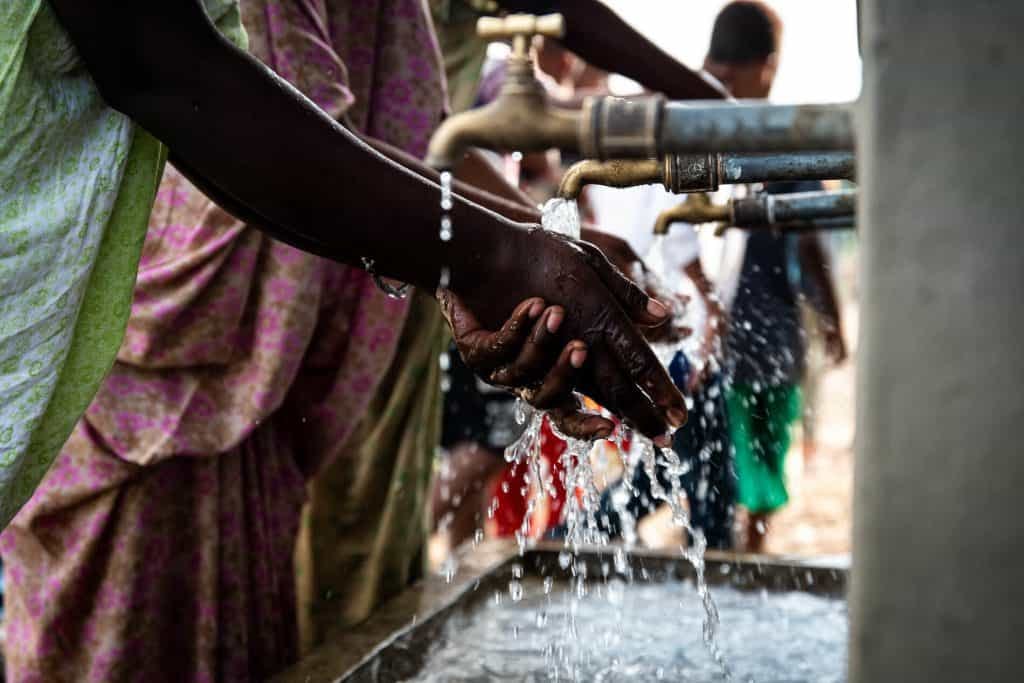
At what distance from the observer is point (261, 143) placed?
105cm

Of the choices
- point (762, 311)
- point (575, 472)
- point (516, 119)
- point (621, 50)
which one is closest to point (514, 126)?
point (516, 119)

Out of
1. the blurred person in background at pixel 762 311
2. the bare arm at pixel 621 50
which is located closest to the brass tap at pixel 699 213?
the bare arm at pixel 621 50

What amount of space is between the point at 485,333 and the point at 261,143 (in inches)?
12.3

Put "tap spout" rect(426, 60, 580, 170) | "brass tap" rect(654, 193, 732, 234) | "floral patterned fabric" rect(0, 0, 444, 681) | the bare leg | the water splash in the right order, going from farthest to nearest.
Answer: the bare leg, "floral patterned fabric" rect(0, 0, 444, 681), "brass tap" rect(654, 193, 732, 234), the water splash, "tap spout" rect(426, 60, 580, 170)

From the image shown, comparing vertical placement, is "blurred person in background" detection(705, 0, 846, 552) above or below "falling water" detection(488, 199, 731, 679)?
above

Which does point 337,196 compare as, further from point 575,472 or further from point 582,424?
point 575,472

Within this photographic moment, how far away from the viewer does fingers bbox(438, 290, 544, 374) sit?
1091 millimetres

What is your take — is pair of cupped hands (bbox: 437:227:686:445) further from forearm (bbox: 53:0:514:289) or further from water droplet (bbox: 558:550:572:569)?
water droplet (bbox: 558:550:572:569)

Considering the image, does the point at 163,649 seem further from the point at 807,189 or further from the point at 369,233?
the point at 807,189

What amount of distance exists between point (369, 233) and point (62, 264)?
0.32 m

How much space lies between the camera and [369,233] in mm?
1098

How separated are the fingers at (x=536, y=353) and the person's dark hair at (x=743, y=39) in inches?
118

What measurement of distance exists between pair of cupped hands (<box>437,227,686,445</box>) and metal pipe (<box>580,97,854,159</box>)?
442 mm

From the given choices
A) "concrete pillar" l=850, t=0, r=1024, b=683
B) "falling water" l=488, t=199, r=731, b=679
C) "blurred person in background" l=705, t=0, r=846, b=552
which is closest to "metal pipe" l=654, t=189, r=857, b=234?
"falling water" l=488, t=199, r=731, b=679
